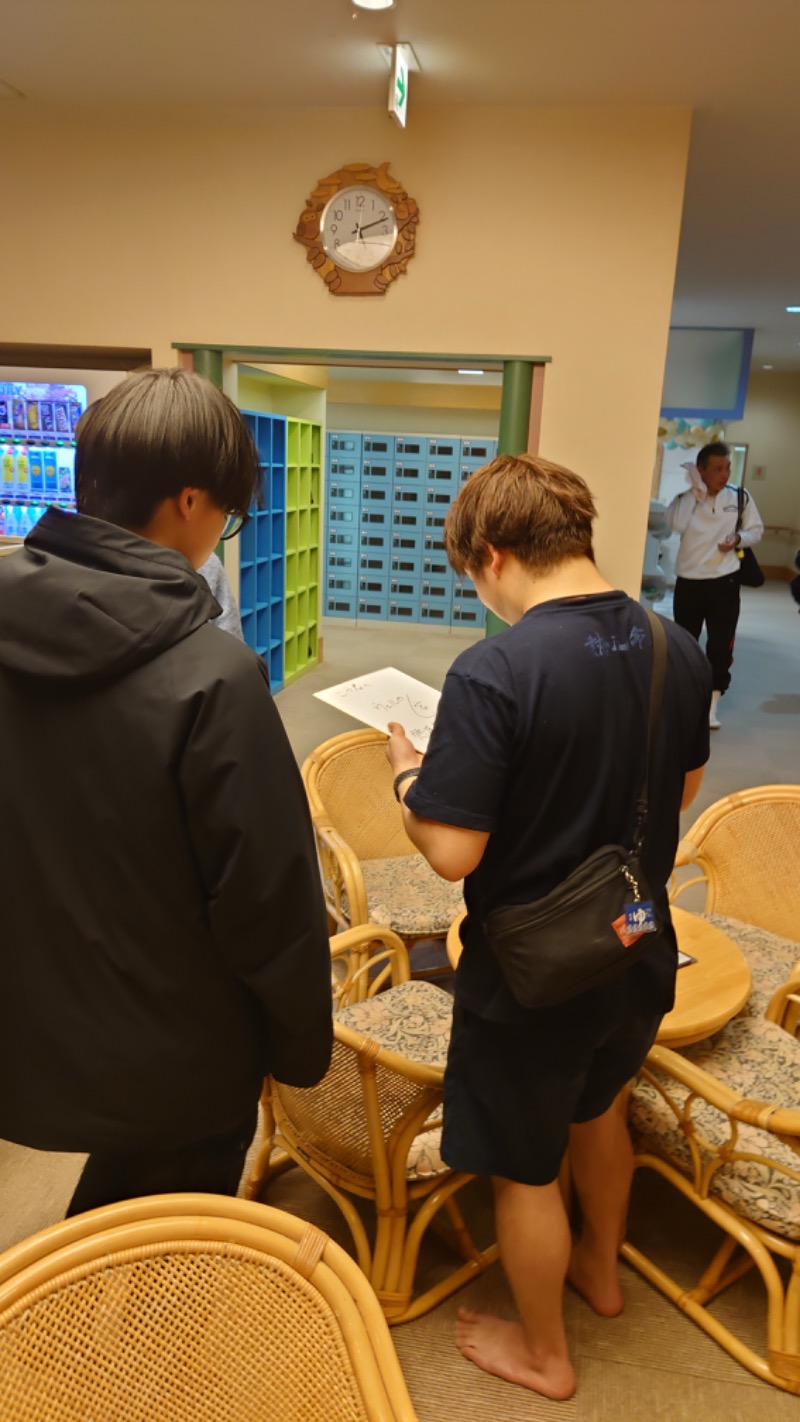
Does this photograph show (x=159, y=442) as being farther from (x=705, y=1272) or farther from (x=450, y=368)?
(x=450, y=368)

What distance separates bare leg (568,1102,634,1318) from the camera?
1.71 meters

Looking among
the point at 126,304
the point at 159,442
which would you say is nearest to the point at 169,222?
the point at 126,304

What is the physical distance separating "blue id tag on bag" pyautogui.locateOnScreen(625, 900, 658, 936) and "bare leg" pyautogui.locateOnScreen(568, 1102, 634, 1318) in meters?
0.45

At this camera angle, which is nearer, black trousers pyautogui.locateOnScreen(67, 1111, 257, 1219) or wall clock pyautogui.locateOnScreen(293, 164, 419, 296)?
black trousers pyautogui.locateOnScreen(67, 1111, 257, 1219)

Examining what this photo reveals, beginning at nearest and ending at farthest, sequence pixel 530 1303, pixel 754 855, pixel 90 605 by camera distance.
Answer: pixel 90 605 → pixel 530 1303 → pixel 754 855

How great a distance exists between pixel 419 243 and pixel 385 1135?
10.9ft

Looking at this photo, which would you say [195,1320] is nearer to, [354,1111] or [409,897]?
[354,1111]

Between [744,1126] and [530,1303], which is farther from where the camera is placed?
[744,1126]

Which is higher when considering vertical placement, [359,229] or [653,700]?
[359,229]

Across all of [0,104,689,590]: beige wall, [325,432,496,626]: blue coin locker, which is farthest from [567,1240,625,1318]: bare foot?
[325,432,496,626]: blue coin locker

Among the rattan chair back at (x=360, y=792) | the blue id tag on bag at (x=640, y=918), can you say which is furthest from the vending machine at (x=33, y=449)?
the blue id tag on bag at (x=640, y=918)

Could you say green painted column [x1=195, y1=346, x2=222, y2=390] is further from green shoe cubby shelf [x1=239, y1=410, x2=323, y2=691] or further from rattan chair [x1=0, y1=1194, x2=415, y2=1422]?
rattan chair [x1=0, y1=1194, x2=415, y2=1422]

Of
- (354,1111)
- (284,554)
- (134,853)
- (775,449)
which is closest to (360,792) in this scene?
(354,1111)

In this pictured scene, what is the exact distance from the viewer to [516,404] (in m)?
3.79
